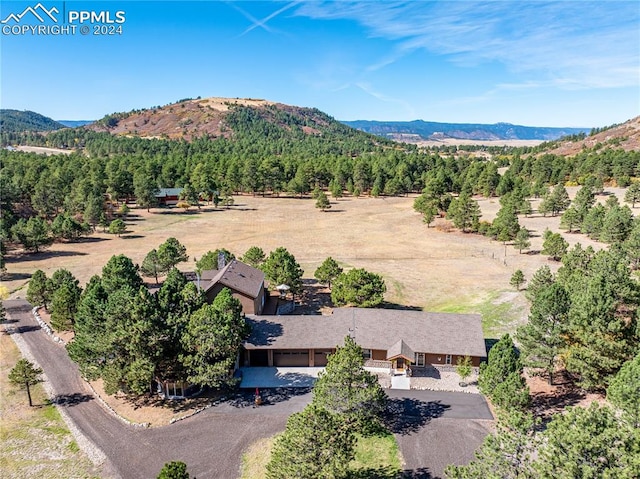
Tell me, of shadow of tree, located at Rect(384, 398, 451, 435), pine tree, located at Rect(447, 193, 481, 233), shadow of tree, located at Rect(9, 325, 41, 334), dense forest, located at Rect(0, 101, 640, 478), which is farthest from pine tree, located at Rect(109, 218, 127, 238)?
shadow of tree, located at Rect(384, 398, 451, 435)

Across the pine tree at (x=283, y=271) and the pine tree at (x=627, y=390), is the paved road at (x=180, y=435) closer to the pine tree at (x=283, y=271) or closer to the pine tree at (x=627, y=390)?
the pine tree at (x=283, y=271)

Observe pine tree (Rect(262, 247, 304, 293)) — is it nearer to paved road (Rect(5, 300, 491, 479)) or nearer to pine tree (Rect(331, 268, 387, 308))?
pine tree (Rect(331, 268, 387, 308))

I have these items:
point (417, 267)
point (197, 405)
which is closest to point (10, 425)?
point (197, 405)

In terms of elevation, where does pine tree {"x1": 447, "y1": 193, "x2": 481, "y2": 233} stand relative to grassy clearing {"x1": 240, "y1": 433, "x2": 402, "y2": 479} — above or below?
above

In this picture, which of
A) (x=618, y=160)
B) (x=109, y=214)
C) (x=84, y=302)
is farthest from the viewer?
(x=618, y=160)

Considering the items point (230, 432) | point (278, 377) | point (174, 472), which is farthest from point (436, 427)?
point (174, 472)

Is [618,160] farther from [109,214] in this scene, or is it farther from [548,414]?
[109,214]

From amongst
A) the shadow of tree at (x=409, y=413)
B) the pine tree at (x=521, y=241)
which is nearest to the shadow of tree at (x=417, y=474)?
the shadow of tree at (x=409, y=413)

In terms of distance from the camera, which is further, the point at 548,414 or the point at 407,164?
the point at 407,164
